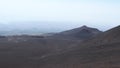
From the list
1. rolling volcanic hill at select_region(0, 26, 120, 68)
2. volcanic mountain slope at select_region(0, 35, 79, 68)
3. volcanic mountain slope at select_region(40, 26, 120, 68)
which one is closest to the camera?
volcanic mountain slope at select_region(40, 26, 120, 68)

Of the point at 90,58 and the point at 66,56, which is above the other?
the point at 66,56

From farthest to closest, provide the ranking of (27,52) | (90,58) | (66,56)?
(27,52), (66,56), (90,58)

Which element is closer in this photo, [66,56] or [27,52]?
[66,56]

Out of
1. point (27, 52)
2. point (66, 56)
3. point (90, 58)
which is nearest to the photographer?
point (90, 58)

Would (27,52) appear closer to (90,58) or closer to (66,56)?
(66,56)

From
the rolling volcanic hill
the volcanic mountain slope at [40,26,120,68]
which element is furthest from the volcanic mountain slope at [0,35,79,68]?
the volcanic mountain slope at [40,26,120,68]

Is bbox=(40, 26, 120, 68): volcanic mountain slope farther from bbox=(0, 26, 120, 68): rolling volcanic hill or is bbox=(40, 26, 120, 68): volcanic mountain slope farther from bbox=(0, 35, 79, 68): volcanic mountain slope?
bbox=(0, 35, 79, 68): volcanic mountain slope

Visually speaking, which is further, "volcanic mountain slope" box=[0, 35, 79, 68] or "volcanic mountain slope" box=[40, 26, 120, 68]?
"volcanic mountain slope" box=[0, 35, 79, 68]

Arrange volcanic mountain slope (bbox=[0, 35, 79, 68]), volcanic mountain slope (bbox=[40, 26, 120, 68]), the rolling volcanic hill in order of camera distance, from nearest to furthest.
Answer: volcanic mountain slope (bbox=[40, 26, 120, 68]) < the rolling volcanic hill < volcanic mountain slope (bbox=[0, 35, 79, 68])

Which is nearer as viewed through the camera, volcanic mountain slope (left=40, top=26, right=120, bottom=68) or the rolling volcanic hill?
volcanic mountain slope (left=40, top=26, right=120, bottom=68)

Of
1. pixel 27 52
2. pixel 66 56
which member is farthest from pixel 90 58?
pixel 27 52

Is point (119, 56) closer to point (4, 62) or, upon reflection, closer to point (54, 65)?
point (54, 65)
